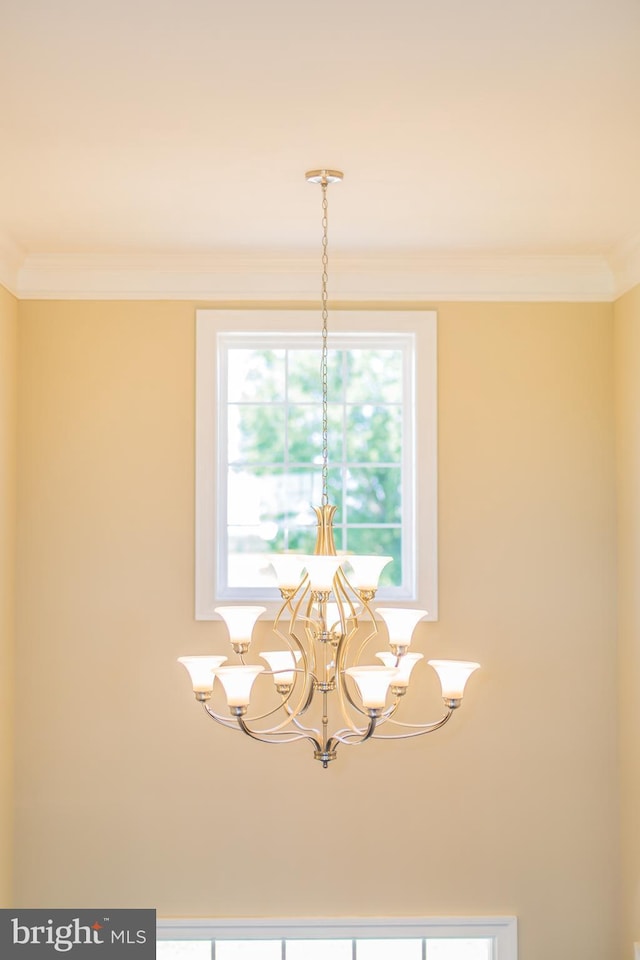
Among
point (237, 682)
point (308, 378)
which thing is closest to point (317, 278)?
point (308, 378)

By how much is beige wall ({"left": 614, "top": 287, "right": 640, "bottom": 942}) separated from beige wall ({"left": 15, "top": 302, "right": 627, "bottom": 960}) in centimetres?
7

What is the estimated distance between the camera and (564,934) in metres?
3.48

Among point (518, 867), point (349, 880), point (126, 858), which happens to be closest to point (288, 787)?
point (349, 880)

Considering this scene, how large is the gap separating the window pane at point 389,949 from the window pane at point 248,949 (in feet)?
1.04

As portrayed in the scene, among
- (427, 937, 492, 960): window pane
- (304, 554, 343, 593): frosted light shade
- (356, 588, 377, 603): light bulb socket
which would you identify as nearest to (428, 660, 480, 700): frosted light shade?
(356, 588, 377, 603): light bulb socket

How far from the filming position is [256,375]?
3.70 metres

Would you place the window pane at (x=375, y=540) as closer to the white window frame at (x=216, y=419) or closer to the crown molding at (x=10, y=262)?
the white window frame at (x=216, y=419)

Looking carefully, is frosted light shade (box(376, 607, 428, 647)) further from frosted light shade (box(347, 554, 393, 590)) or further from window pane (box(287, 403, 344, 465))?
window pane (box(287, 403, 344, 465))

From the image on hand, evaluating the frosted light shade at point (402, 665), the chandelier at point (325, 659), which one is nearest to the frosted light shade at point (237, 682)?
the chandelier at point (325, 659)

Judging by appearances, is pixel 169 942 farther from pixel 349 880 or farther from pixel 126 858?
pixel 349 880

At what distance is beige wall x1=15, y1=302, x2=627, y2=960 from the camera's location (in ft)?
11.4

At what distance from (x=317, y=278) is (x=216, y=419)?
68 cm

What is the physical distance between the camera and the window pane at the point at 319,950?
3.49m

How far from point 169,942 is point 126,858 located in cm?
36
